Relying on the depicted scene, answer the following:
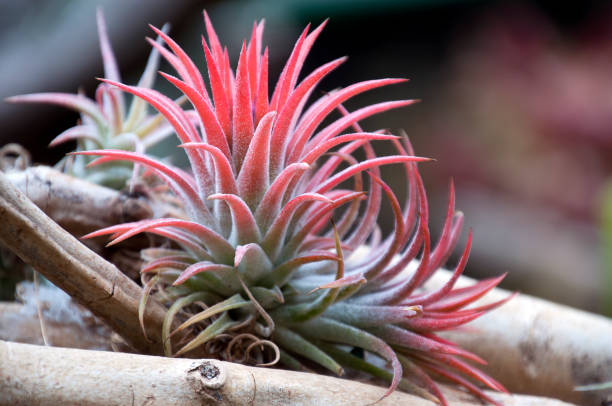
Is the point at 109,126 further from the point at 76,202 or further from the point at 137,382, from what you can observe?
the point at 137,382

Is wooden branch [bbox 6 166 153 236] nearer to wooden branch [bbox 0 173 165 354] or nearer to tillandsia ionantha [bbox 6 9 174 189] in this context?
tillandsia ionantha [bbox 6 9 174 189]

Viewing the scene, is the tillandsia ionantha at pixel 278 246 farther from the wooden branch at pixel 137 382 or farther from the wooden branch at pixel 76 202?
the wooden branch at pixel 76 202

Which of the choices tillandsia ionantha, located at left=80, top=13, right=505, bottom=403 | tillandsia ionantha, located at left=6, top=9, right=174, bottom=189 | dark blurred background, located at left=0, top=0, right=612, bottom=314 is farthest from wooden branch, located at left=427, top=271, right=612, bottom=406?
dark blurred background, located at left=0, top=0, right=612, bottom=314

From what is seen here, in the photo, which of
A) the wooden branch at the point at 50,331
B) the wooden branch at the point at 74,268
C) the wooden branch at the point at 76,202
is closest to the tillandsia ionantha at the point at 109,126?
the wooden branch at the point at 76,202

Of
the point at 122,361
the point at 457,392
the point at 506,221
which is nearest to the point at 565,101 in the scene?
the point at 506,221

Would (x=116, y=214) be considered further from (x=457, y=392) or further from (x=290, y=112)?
(x=457, y=392)

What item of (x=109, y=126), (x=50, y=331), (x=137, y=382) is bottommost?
(x=50, y=331)

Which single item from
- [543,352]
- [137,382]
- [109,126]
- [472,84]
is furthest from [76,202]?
[472,84]
